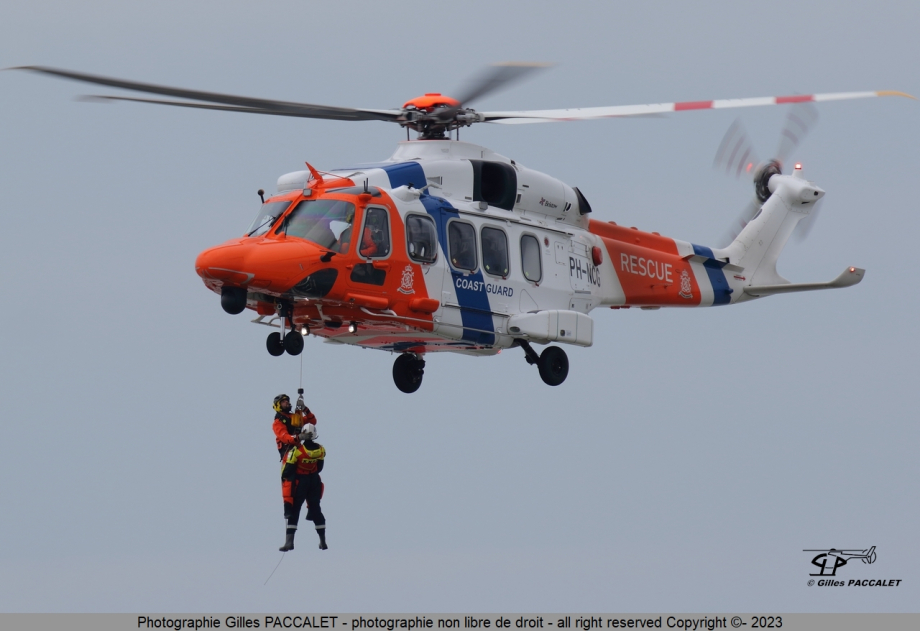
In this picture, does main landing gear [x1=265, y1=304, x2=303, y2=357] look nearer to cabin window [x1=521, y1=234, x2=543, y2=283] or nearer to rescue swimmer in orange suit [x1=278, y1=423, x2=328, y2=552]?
rescue swimmer in orange suit [x1=278, y1=423, x2=328, y2=552]

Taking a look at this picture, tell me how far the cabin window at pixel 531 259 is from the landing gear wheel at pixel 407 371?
7.14 ft

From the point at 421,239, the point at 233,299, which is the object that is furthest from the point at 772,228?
the point at 233,299

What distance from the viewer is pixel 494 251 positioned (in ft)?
67.4

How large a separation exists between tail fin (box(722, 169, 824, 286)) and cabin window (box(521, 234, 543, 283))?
4.96m

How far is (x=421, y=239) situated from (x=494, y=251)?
1476 millimetres

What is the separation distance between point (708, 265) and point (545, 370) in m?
4.51

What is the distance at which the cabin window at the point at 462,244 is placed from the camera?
65.4 feet

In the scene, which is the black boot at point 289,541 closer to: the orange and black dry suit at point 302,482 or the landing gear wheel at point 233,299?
the orange and black dry suit at point 302,482

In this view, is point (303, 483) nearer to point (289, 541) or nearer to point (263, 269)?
point (289, 541)

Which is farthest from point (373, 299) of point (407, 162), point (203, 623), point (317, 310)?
point (203, 623)

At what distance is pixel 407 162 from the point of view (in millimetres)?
20297

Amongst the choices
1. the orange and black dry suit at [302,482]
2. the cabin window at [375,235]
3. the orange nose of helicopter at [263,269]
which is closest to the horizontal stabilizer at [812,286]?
the cabin window at [375,235]

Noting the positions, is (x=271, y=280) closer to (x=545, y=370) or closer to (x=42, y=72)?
(x=42, y=72)

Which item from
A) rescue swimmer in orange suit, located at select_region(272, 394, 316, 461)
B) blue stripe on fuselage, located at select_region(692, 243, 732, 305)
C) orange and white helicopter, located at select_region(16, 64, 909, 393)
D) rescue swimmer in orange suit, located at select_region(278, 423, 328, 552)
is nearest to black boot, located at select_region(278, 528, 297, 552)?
rescue swimmer in orange suit, located at select_region(278, 423, 328, 552)
